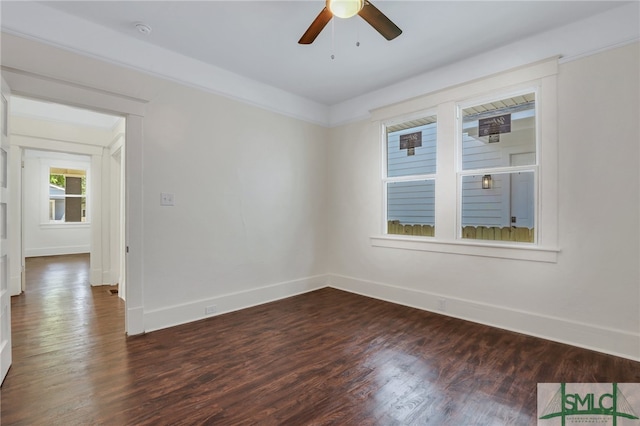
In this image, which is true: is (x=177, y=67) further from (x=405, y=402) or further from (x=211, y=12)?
(x=405, y=402)

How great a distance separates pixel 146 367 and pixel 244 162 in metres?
2.45

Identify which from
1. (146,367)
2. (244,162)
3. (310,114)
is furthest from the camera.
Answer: (310,114)

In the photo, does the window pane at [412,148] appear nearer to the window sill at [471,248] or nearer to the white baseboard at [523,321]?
the window sill at [471,248]

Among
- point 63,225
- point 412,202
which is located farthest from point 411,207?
point 63,225

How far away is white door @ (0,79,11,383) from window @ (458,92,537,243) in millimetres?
4213

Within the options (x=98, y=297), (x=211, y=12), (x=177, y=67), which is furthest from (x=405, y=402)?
(x=98, y=297)

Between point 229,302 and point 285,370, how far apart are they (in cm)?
161

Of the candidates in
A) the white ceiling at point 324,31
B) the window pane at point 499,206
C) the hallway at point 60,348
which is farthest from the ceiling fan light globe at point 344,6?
the hallway at point 60,348

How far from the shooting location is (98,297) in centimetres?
431

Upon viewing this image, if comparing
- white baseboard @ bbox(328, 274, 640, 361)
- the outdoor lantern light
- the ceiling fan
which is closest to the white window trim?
the outdoor lantern light

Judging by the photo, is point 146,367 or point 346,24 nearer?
point 146,367

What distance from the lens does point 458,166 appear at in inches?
142

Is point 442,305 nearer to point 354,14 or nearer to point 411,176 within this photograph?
point 411,176

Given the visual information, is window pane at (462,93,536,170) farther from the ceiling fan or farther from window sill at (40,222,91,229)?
window sill at (40,222,91,229)
